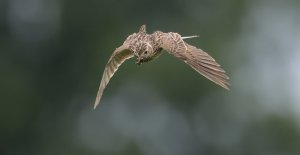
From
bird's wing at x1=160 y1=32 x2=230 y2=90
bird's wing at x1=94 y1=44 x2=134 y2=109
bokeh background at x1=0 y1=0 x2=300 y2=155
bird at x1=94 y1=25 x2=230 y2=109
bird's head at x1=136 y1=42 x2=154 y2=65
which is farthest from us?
bokeh background at x1=0 y1=0 x2=300 y2=155

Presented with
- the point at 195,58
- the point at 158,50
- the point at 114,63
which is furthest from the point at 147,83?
the point at 195,58

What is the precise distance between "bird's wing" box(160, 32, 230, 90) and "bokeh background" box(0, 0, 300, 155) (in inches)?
501

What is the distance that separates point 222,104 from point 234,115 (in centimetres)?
26

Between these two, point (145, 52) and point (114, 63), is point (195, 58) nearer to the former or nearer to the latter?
point (145, 52)

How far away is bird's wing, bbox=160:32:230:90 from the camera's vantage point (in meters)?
5.07

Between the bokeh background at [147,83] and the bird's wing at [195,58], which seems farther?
the bokeh background at [147,83]

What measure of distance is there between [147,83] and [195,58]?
46.4ft

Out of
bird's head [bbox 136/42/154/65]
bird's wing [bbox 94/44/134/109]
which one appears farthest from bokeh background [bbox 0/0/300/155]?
bird's head [bbox 136/42/154/65]

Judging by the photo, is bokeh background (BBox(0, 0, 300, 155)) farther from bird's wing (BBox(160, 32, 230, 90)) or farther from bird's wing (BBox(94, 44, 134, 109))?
bird's wing (BBox(160, 32, 230, 90))

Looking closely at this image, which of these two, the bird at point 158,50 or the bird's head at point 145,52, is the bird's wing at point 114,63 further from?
the bird's head at point 145,52

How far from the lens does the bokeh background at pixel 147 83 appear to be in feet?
63.3

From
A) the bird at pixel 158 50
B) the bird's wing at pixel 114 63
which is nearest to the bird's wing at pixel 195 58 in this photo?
the bird at pixel 158 50

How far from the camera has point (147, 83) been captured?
771 inches

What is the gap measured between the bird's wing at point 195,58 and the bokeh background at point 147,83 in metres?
12.7
